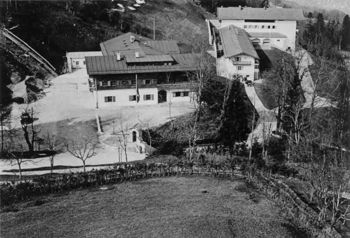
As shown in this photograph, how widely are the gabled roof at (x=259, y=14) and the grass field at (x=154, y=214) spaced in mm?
47108

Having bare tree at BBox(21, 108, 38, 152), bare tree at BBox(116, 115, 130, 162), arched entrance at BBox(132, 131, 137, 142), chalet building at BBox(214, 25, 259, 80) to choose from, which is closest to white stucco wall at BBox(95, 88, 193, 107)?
bare tree at BBox(116, 115, 130, 162)

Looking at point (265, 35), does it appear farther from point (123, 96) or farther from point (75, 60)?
point (123, 96)

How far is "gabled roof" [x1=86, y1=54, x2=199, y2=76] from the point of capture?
47344mm

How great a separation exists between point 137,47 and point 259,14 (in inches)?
1084

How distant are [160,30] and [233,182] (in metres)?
55.6

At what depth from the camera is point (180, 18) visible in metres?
85.9

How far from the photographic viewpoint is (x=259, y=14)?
71.8 metres

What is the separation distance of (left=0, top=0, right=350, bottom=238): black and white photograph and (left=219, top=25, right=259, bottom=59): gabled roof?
0.96 ft

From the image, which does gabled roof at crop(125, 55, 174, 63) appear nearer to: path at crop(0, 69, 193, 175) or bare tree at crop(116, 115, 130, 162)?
path at crop(0, 69, 193, 175)

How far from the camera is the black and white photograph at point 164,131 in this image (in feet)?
Result: 80.5

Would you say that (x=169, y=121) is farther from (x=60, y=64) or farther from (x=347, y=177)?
(x=60, y=64)

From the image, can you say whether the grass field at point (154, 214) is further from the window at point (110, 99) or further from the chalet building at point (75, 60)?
the chalet building at point (75, 60)

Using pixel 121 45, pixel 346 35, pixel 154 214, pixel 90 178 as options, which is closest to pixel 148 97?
pixel 121 45

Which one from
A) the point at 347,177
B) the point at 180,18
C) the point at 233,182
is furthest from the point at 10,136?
the point at 180,18
